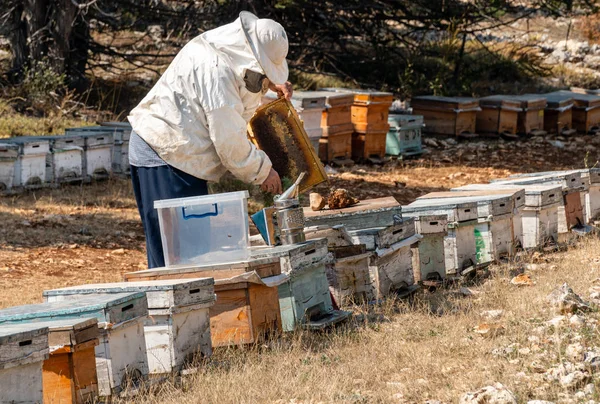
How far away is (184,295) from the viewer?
4730 millimetres

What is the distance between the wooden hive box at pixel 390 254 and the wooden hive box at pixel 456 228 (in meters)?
0.37

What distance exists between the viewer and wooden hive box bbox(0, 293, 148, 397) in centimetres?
434

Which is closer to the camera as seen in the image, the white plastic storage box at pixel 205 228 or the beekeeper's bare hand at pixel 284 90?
the white plastic storage box at pixel 205 228

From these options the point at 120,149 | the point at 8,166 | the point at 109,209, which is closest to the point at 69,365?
the point at 109,209

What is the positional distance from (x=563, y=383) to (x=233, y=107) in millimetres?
2310

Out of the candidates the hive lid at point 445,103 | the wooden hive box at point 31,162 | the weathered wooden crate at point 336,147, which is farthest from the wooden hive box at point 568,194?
the hive lid at point 445,103

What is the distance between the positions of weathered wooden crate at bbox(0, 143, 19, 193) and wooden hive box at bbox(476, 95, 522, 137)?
8089 millimetres

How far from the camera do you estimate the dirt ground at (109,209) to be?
8.10m

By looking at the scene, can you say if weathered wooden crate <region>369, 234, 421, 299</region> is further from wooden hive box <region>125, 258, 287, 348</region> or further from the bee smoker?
wooden hive box <region>125, 258, 287, 348</region>

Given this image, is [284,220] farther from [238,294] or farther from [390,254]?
[390,254]

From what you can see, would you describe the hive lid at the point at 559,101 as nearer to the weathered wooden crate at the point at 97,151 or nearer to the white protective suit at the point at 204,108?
the weathered wooden crate at the point at 97,151

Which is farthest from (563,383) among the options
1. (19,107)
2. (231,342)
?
(19,107)

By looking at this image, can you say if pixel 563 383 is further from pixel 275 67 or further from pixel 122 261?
pixel 122 261

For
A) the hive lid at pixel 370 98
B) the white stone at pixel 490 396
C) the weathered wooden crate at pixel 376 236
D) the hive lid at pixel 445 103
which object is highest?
the hive lid at pixel 370 98
